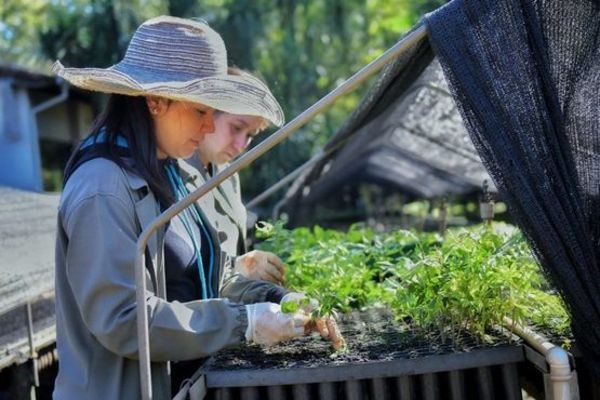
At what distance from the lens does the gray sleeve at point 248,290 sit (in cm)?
281

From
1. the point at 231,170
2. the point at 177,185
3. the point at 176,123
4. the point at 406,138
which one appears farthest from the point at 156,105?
the point at 406,138

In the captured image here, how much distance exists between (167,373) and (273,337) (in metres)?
0.31

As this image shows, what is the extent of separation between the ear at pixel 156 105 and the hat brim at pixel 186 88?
5cm

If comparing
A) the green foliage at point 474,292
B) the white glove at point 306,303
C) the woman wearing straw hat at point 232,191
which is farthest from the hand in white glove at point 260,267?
the white glove at point 306,303

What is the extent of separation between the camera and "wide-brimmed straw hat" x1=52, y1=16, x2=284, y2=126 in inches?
90.1

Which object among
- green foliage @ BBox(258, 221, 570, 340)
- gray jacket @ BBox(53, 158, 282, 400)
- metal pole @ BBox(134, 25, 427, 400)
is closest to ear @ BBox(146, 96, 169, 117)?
gray jacket @ BBox(53, 158, 282, 400)

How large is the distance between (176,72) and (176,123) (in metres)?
0.17

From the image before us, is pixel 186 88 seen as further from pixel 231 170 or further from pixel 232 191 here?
pixel 232 191

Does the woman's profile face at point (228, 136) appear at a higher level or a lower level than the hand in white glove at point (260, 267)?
higher

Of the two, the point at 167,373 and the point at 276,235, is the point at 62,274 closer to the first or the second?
the point at 167,373

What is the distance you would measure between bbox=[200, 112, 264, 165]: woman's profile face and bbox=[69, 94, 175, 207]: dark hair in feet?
4.02

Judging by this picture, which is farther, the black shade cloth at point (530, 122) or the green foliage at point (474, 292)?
the green foliage at point (474, 292)

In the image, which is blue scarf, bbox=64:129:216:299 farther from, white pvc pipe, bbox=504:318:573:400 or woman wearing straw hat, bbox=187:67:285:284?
white pvc pipe, bbox=504:318:573:400

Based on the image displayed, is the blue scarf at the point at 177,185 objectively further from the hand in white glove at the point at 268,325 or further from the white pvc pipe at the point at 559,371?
the white pvc pipe at the point at 559,371
